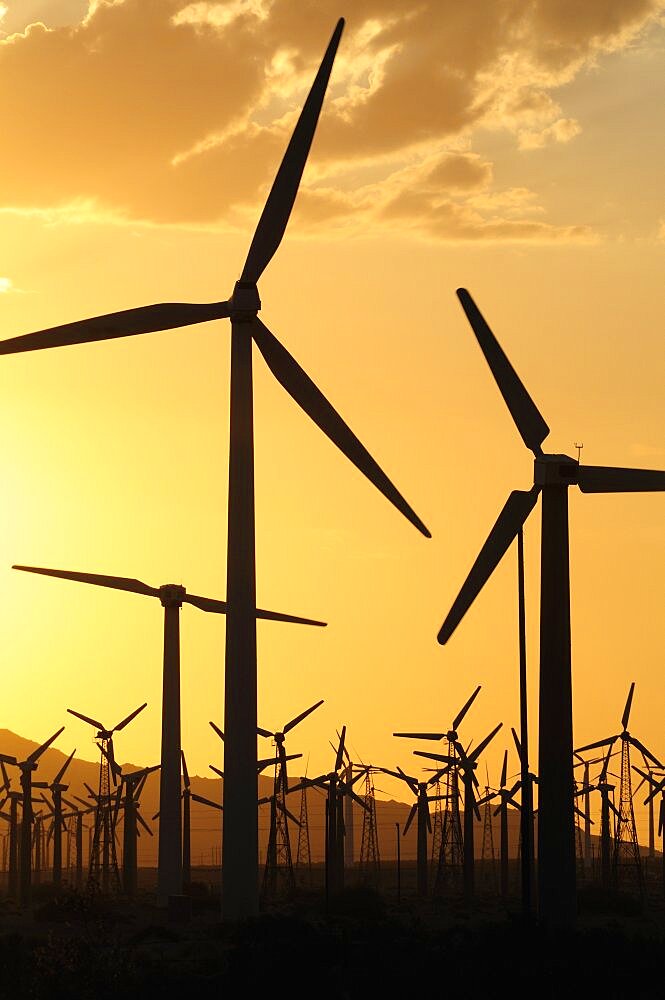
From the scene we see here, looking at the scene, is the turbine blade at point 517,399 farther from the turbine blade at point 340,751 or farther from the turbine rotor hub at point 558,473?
the turbine blade at point 340,751

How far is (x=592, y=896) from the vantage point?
11962cm

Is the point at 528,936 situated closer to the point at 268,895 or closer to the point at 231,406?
the point at 231,406

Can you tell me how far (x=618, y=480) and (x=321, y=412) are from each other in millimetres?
11779

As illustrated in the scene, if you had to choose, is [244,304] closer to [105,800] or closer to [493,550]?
[493,550]

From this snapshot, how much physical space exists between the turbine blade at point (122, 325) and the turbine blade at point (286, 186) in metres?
2.26

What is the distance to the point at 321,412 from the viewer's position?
72688mm

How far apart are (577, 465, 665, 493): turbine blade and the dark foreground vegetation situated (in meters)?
16.5

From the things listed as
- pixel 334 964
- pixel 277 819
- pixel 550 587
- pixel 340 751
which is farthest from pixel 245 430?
pixel 340 751

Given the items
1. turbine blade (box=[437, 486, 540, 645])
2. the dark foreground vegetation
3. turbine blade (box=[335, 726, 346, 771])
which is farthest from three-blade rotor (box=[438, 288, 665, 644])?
turbine blade (box=[335, 726, 346, 771])

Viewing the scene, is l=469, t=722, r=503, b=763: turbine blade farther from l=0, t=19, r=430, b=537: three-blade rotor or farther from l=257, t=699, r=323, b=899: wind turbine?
l=0, t=19, r=430, b=537: three-blade rotor

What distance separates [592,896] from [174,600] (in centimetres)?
3516

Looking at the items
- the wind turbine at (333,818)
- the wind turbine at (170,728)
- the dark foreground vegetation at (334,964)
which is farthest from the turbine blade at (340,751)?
the dark foreground vegetation at (334,964)

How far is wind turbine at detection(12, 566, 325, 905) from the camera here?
102812 mm

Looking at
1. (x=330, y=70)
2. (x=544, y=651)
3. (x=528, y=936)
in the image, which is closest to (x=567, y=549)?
(x=544, y=651)
